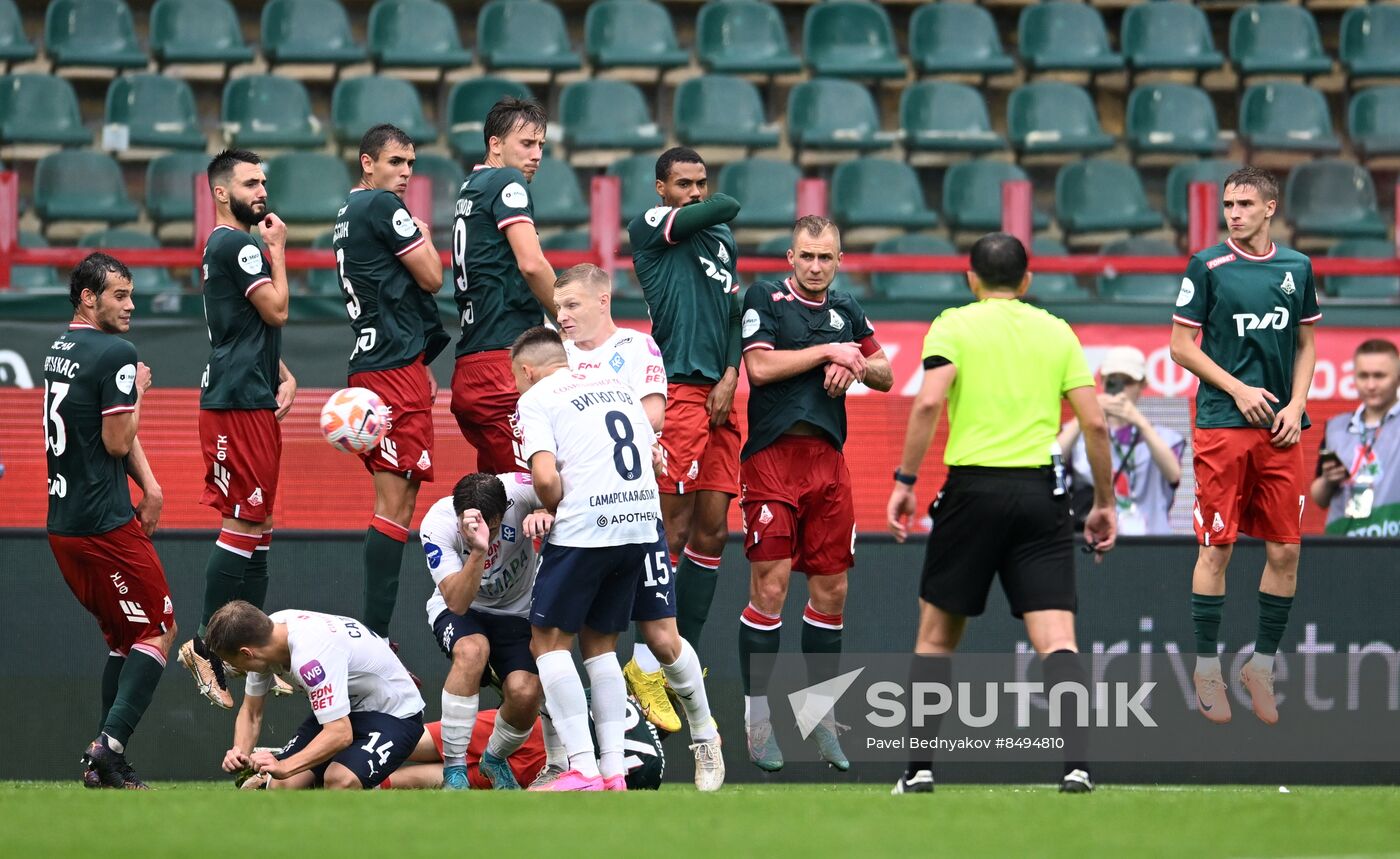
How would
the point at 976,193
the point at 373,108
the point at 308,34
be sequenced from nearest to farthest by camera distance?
the point at 373,108 → the point at 976,193 → the point at 308,34

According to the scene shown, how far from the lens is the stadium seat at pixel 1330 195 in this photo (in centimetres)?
1472

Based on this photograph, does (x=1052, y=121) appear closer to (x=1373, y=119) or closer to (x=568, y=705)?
(x=1373, y=119)

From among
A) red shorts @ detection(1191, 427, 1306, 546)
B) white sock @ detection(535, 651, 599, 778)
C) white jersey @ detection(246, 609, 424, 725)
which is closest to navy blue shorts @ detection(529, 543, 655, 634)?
white sock @ detection(535, 651, 599, 778)

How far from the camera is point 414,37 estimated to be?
1530 centimetres

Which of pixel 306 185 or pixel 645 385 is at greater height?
pixel 306 185

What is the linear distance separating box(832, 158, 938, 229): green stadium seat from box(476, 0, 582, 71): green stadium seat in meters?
2.65

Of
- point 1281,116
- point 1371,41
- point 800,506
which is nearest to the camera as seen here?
point 800,506

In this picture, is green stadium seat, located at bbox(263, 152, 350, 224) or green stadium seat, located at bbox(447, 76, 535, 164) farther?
green stadium seat, located at bbox(447, 76, 535, 164)

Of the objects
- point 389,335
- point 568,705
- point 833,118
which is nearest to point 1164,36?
point 833,118

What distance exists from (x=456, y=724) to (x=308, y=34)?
9.29 meters

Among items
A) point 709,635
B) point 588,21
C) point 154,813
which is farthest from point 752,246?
point 154,813

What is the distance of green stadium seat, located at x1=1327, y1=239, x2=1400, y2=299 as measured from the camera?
538 inches

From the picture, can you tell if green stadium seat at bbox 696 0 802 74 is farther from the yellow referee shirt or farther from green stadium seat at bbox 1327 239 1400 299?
the yellow referee shirt

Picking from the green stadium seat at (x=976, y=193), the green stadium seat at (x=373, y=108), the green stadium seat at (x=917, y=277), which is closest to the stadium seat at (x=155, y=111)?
the green stadium seat at (x=373, y=108)
